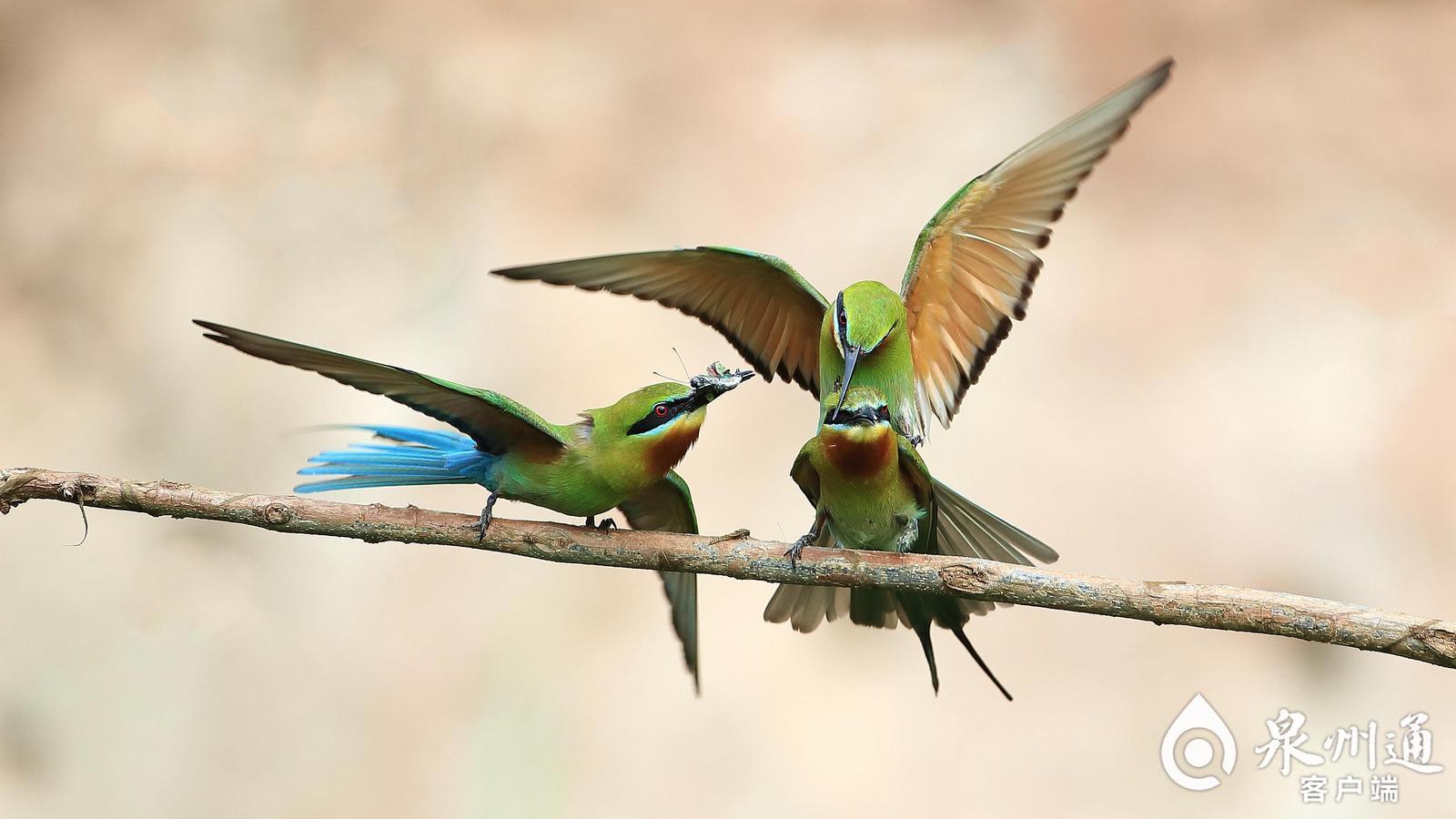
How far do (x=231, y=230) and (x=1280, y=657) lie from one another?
335 cm

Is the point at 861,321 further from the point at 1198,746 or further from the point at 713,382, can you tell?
the point at 1198,746

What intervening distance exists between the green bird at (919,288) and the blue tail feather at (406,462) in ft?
1.00

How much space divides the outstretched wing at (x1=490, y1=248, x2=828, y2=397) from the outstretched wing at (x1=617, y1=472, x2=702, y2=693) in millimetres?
291

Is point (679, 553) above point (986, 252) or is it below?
below

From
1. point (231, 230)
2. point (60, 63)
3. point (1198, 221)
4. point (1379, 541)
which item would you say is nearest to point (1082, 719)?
point (1379, 541)

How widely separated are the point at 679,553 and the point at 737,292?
0.54 metres

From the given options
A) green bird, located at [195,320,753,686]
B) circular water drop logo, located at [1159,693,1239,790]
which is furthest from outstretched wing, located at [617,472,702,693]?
circular water drop logo, located at [1159,693,1239,790]

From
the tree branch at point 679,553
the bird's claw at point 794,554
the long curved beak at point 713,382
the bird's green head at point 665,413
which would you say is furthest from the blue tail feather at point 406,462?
the bird's claw at point 794,554

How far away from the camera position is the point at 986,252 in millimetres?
2018

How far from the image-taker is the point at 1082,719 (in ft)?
11.5

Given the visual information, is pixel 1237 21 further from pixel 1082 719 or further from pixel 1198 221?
pixel 1082 719

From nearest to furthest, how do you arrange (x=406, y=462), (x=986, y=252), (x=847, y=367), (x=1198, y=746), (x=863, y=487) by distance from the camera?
(x=847, y=367)
(x=863, y=487)
(x=406, y=462)
(x=986, y=252)
(x=1198, y=746)

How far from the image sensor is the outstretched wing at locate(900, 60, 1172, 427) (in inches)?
74.4

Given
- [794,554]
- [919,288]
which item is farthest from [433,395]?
[919,288]
